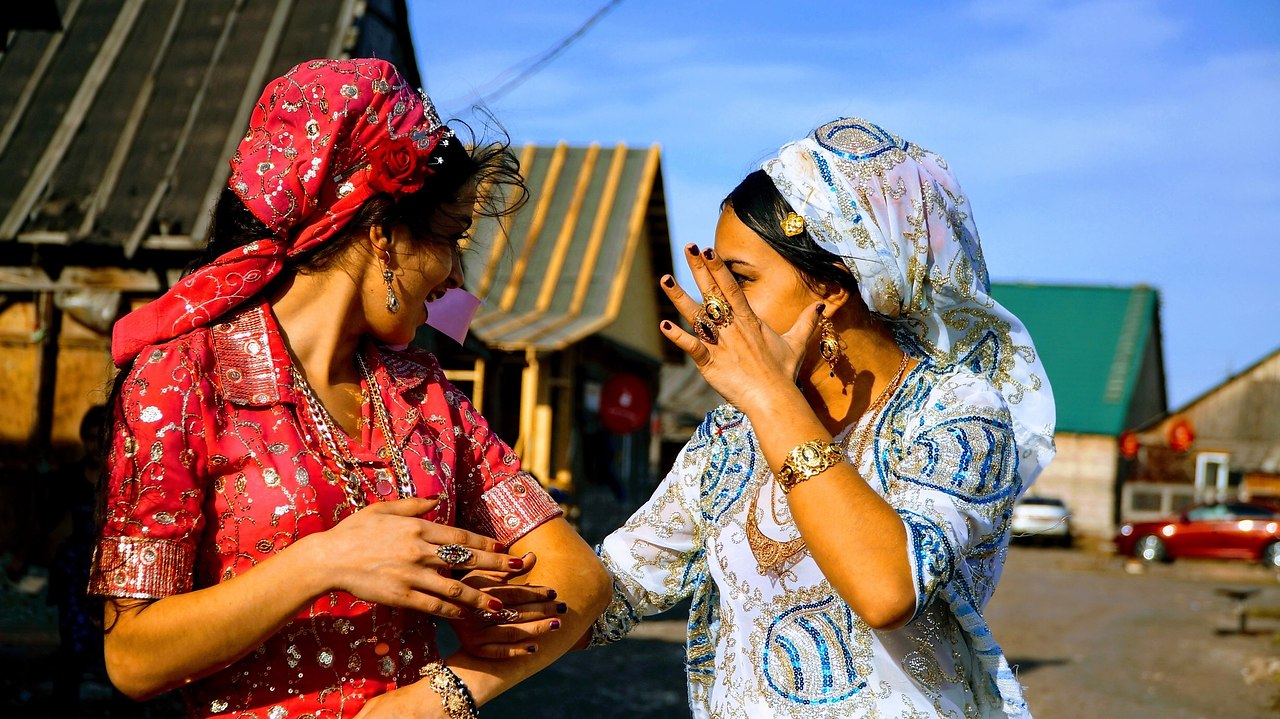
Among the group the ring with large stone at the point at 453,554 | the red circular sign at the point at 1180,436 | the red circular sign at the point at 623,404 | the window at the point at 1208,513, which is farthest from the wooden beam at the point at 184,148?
the red circular sign at the point at 1180,436

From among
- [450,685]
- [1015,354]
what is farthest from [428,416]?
[1015,354]

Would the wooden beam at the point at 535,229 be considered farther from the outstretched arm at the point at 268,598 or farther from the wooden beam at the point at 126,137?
the outstretched arm at the point at 268,598

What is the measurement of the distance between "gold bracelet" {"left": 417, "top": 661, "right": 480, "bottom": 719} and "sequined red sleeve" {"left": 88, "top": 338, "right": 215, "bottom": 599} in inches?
14.7

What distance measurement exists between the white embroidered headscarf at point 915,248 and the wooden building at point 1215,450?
3278 cm

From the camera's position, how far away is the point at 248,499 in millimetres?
1688

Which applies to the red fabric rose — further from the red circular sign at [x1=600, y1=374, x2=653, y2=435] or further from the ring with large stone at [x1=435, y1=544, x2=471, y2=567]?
the red circular sign at [x1=600, y1=374, x2=653, y2=435]

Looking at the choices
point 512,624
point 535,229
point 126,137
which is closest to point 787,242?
point 512,624

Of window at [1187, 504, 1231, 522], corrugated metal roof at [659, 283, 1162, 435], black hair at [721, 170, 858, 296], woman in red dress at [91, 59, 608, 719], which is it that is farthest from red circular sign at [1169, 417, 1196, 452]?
woman in red dress at [91, 59, 608, 719]

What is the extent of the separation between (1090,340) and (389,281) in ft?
128

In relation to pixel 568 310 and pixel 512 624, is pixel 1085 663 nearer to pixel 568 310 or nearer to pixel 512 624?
pixel 568 310

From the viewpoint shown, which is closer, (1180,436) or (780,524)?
(780,524)

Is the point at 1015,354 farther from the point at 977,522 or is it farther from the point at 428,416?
the point at 428,416

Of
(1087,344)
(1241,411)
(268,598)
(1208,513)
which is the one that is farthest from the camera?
(1087,344)

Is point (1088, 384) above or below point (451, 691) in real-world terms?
below
